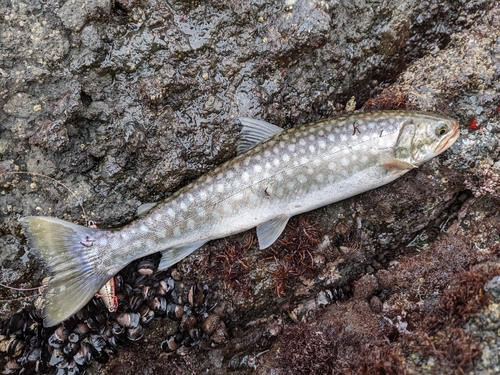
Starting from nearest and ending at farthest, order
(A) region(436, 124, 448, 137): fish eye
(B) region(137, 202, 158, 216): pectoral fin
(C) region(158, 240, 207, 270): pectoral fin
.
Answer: (A) region(436, 124, 448, 137): fish eye → (B) region(137, 202, 158, 216): pectoral fin → (C) region(158, 240, 207, 270): pectoral fin

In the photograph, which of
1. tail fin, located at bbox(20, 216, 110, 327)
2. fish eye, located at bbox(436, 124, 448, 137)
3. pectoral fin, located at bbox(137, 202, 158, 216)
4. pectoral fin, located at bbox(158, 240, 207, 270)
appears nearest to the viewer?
tail fin, located at bbox(20, 216, 110, 327)

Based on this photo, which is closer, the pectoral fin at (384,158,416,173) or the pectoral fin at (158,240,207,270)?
the pectoral fin at (384,158,416,173)

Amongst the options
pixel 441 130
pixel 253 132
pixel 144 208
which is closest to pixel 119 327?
pixel 144 208

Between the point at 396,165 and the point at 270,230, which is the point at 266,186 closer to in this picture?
the point at 270,230

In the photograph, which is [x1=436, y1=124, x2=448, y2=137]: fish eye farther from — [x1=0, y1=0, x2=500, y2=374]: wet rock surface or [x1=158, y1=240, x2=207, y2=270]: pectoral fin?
[x1=158, y1=240, x2=207, y2=270]: pectoral fin

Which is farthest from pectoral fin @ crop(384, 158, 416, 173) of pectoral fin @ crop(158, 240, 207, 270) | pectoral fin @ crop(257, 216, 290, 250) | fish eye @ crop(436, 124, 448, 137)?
pectoral fin @ crop(158, 240, 207, 270)

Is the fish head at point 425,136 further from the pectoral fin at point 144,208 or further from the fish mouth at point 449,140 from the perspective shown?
the pectoral fin at point 144,208

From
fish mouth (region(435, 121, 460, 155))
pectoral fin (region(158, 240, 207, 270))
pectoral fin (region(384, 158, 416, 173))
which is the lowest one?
pectoral fin (region(158, 240, 207, 270))
